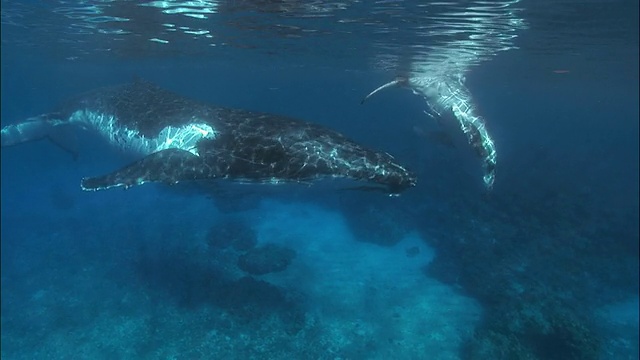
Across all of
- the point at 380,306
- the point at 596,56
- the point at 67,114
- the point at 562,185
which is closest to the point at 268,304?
the point at 380,306

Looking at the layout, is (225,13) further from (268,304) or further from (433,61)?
(433,61)

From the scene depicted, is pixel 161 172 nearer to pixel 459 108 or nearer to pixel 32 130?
pixel 32 130

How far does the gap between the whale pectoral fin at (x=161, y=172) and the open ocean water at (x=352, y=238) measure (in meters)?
0.54

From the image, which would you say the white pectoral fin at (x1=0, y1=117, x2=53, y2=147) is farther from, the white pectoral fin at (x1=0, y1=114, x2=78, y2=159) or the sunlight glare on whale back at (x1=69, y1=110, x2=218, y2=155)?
the sunlight glare on whale back at (x1=69, y1=110, x2=218, y2=155)

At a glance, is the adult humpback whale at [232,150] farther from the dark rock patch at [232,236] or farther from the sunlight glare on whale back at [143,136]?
the dark rock patch at [232,236]

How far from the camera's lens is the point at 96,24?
66.8 ft

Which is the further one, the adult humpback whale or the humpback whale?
the humpback whale

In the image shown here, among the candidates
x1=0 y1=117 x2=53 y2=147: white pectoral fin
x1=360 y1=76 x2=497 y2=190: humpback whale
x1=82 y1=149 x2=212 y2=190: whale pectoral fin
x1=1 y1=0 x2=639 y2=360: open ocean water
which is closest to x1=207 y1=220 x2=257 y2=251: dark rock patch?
x1=1 y1=0 x2=639 y2=360: open ocean water

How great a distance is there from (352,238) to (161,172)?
41.9 feet

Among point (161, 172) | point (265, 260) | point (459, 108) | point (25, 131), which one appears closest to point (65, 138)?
point (25, 131)

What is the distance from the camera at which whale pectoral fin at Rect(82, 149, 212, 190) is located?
7.89m

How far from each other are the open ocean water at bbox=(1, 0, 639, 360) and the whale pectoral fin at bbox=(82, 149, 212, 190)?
54 centimetres

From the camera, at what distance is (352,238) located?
1947 centimetres

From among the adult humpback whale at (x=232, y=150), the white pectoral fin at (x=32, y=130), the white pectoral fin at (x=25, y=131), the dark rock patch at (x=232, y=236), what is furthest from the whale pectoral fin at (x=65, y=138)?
the dark rock patch at (x=232, y=236)
